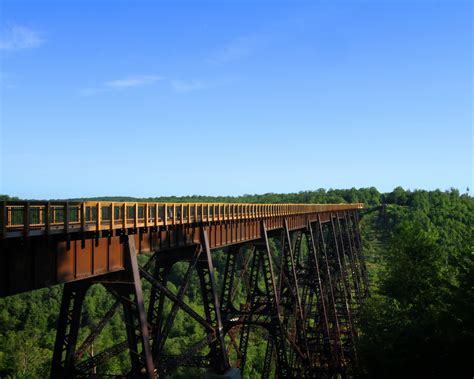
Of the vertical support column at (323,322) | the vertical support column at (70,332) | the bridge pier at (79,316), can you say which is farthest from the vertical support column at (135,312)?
the vertical support column at (323,322)

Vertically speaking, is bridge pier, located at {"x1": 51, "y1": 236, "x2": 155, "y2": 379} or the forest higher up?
bridge pier, located at {"x1": 51, "y1": 236, "x2": 155, "y2": 379}

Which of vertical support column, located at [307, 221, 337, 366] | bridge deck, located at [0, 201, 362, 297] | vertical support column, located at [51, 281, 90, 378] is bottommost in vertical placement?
vertical support column, located at [307, 221, 337, 366]

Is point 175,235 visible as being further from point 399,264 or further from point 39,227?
point 399,264

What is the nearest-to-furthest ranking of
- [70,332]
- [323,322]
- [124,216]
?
[124,216] < [70,332] < [323,322]

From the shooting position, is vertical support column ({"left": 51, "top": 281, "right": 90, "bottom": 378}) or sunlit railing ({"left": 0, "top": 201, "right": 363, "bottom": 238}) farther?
vertical support column ({"left": 51, "top": 281, "right": 90, "bottom": 378})

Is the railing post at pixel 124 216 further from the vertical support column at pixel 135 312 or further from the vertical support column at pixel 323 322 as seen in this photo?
the vertical support column at pixel 323 322

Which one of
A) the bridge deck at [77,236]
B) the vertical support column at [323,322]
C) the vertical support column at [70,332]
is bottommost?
the vertical support column at [323,322]

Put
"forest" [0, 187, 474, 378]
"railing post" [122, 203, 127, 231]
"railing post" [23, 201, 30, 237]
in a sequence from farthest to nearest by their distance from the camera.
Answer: "forest" [0, 187, 474, 378] → "railing post" [122, 203, 127, 231] → "railing post" [23, 201, 30, 237]

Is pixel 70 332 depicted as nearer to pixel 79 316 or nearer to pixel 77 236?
pixel 79 316

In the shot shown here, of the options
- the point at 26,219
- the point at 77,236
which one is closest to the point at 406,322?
the point at 77,236

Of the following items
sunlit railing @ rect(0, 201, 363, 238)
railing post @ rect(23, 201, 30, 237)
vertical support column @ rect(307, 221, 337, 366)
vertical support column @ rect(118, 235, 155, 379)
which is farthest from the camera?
vertical support column @ rect(307, 221, 337, 366)

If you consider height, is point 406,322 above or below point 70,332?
below

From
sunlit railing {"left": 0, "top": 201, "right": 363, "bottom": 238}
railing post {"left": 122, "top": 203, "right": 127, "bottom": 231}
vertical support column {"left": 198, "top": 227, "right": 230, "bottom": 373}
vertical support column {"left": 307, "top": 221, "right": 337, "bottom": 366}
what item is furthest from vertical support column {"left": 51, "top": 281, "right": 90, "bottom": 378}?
vertical support column {"left": 307, "top": 221, "right": 337, "bottom": 366}

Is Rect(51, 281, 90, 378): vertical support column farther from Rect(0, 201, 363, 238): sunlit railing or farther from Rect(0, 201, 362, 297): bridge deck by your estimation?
Rect(0, 201, 363, 238): sunlit railing
